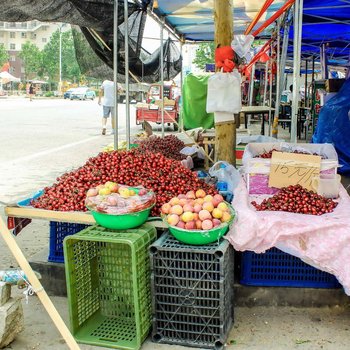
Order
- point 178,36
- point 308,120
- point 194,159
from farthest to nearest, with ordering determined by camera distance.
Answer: point 308,120, point 178,36, point 194,159

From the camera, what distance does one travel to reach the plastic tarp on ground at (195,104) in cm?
1559

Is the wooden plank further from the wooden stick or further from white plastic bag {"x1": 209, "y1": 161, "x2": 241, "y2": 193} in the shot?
white plastic bag {"x1": 209, "y1": 161, "x2": 241, "y2": 193}

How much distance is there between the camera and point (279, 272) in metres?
4.05

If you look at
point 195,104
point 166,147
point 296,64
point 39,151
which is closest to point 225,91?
point 296,64

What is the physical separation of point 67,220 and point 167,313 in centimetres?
116

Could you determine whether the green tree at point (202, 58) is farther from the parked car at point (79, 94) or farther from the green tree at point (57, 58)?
the green tree at point (57, 58)

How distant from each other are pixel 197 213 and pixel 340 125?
571cm

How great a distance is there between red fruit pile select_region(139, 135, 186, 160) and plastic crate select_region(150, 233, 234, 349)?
4.03m

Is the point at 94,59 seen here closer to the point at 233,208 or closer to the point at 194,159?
the point at 194,159

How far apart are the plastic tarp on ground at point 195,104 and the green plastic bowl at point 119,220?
12.0 meters

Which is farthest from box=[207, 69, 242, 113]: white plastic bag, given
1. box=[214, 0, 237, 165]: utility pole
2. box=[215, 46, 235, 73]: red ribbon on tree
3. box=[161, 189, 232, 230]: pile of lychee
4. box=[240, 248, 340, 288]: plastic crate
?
box=[240, 248, 340, 288]: plastic crate

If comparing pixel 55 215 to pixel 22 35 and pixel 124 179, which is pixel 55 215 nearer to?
pixel 124 179

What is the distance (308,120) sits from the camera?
15.2 metres

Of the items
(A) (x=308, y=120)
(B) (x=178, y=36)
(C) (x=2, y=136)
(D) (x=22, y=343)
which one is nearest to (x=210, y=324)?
(D) (x=22, y=343)
